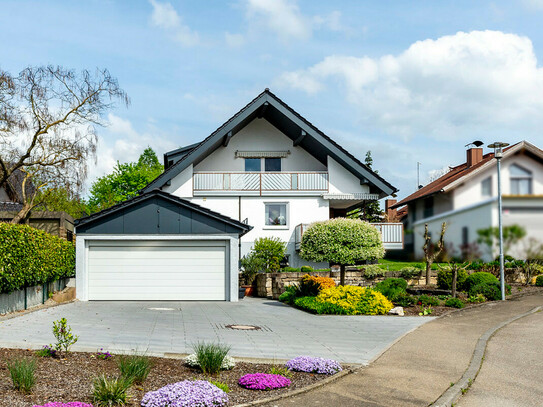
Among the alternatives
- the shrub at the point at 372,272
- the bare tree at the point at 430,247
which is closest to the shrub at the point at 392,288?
the shrub at the point at 372,272

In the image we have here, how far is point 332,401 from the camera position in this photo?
743 centimetres

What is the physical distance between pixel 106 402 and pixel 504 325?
36.8 feet

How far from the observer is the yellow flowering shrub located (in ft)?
59.0

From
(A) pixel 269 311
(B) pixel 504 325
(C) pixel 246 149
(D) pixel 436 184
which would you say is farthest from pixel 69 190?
(D) pixel 436 184

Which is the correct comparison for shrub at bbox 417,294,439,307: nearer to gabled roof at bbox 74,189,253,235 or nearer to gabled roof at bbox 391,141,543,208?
gabled roof at bbox 74,189,253,235

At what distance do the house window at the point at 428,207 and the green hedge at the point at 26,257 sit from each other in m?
14.5

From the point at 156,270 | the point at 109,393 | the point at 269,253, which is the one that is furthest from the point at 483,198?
the point at 269,253

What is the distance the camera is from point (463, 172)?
2678 millimetres

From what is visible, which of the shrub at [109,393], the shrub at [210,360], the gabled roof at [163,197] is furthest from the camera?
the gabled roof at [163,197]

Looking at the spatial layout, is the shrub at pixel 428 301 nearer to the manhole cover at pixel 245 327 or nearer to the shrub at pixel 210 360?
the manhole cover at pixel 245 327

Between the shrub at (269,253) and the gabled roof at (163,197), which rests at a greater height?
the gabled roof at (163,197)

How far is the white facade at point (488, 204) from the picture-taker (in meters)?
2.30

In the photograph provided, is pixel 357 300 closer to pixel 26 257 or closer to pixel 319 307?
pixel 319 307

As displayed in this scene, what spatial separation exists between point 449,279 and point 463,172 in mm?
20192
